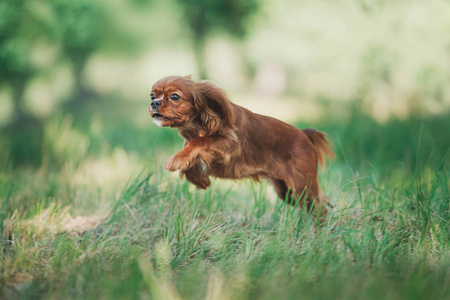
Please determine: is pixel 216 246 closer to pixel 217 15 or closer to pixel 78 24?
pixel 78 24

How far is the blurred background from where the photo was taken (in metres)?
6.15

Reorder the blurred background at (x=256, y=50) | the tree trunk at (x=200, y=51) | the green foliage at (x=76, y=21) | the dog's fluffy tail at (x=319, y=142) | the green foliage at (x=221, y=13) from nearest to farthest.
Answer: the dog's fluffy tail at (x=319, y=142), the blurred background at (x=256, y=50), the green foliage at (x=76, y=21), the green foliage at (x=221, y=13), the tree trunk at (x=200, y=51)

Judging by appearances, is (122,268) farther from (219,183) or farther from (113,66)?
(113,66)

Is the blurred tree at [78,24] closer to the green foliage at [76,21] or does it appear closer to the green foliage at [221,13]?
the green foliage at [76,21]

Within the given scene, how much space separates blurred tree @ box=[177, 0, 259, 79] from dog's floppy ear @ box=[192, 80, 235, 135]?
8.84 m

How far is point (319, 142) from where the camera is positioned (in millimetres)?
3631

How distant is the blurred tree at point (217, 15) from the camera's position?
12273 millimetres

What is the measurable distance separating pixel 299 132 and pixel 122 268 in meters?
1.56

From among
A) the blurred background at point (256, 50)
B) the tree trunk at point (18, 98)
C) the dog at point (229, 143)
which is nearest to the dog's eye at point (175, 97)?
the dog at point (229, 143)

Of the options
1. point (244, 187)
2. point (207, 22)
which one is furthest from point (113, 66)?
point (244, 187)

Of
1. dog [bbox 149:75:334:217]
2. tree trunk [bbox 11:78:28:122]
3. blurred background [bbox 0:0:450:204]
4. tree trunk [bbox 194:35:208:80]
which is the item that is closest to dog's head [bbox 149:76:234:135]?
dog [bbox 149:75:334:217]

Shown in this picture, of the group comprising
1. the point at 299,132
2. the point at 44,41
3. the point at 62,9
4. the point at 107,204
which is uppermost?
the point at 62,9

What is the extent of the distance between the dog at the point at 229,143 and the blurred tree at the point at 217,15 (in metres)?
8.59

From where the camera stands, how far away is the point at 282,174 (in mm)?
3266
